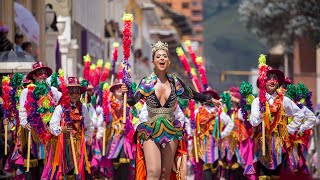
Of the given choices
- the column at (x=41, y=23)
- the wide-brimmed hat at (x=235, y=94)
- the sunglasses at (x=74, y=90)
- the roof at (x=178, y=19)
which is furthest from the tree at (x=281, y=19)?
the roof at (x=178, y=19)

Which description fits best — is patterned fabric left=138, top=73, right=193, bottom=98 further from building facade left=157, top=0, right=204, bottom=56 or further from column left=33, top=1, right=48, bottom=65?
building facade left=157, top=0, right=204, bottom=56

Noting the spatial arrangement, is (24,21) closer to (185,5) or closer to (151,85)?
(151,85)

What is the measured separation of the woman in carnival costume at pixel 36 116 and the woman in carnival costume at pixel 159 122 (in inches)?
95.1

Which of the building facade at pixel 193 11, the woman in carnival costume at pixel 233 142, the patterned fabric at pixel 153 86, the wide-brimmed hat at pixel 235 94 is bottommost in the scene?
the woman in carnival costume at pixel 233 142

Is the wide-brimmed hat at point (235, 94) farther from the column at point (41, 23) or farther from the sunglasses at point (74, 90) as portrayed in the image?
the column at point (41, 23)

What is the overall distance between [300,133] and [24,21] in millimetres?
11414

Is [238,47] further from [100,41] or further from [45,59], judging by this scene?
[45,59]

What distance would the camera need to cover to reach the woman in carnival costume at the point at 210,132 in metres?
21.7

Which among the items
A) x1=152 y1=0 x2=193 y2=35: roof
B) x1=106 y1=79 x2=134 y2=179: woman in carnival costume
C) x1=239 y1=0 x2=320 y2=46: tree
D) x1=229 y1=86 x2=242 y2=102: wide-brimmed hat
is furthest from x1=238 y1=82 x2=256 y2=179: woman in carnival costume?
x1=152 y1=0 x2=193 y2=35: roof

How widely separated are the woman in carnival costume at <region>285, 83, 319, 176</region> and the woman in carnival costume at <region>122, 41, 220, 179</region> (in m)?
2.96

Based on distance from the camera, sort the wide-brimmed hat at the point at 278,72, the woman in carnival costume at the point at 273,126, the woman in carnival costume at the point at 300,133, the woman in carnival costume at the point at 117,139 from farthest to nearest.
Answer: the woman in carnival costume at the point at 117,139 < the woman in carnival costume at the point at 300,133 < the wide-brimmed hat at the point at 278,72 < the woman in carnival costume at the point at 273,126

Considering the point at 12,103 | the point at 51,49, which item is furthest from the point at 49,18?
the point at 12,103

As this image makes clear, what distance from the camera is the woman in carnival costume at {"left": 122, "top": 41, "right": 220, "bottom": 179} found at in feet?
49.2

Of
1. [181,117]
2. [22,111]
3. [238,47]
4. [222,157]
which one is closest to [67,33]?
[222,157]
